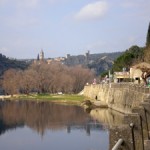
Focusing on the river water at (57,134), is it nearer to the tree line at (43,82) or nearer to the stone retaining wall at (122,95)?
the stone retaining wall at (122,95)

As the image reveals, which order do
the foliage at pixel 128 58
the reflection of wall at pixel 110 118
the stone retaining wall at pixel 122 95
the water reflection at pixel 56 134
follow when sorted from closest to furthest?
the water reflection at pixel 56 134 < the stone retaining wall at pixel 122 95 < the reflection of wall at pixel 110 118 < the foliage at pixel 128 58

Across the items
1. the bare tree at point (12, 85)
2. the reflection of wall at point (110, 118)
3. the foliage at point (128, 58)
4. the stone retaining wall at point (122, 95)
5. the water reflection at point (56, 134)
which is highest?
the foliage at point (128, 58)

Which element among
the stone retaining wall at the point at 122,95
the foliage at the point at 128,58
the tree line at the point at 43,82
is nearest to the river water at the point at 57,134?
the stone retaining wall at the point at 122,95

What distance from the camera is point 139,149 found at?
34.0 feet

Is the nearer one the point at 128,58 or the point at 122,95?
the point at 122,95

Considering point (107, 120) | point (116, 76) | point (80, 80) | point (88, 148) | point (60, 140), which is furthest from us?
point (80, 80)

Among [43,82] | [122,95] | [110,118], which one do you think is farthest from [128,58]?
[110,118]

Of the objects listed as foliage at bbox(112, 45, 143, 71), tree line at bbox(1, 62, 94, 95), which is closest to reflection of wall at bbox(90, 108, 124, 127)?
foliage at bbox(112, 45, 143, 71)

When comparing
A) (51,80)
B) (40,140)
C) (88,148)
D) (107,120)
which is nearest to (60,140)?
(40,140)

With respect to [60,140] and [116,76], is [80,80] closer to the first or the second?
[116,76]

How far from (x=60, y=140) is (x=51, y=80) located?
97841 millimetres

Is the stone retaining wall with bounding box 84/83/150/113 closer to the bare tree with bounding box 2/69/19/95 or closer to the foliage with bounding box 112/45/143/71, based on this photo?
the foliage with bounding box 112/45/143/71

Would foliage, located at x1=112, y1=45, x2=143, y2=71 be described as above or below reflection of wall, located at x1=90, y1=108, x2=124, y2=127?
above

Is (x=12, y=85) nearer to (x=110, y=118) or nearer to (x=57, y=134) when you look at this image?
(x=110, y=118)
